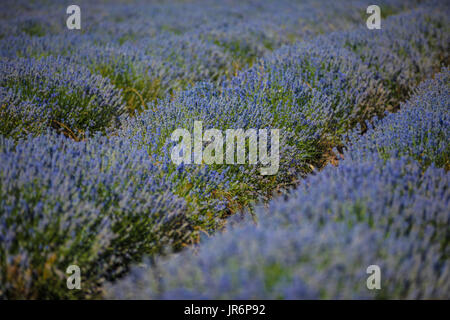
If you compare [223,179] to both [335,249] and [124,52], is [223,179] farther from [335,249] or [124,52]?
[124,52]

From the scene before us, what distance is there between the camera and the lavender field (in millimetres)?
1266

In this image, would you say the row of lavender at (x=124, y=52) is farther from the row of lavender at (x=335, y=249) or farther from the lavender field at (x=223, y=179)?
the row of lavender at (x=335, y=249)

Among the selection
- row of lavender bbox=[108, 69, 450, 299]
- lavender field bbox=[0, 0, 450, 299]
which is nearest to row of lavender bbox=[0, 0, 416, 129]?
lavender field bbox=[0, 0, 450, 299]

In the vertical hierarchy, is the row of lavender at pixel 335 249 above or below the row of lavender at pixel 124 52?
below

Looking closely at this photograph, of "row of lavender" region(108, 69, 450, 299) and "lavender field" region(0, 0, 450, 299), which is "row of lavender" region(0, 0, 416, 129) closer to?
"lavender field" region(0, 0, 450, 299)

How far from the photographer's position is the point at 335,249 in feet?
4.11

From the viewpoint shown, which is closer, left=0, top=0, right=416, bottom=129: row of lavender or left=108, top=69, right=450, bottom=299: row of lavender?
left=108, top=69, right=450, bottom=299: row of lavender

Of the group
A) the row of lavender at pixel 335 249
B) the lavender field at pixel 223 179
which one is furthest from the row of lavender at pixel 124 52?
the row of lavender at pixel 335 249

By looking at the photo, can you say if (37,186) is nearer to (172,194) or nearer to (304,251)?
(172,194)

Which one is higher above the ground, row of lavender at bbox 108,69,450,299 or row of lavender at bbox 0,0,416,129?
row of lavender at bbox 0,0,416,129

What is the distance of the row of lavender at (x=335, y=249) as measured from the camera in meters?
1.20

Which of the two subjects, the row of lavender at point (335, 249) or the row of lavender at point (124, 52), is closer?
the row of lavender at point (335, 249)

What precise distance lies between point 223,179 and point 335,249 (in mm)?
1026
